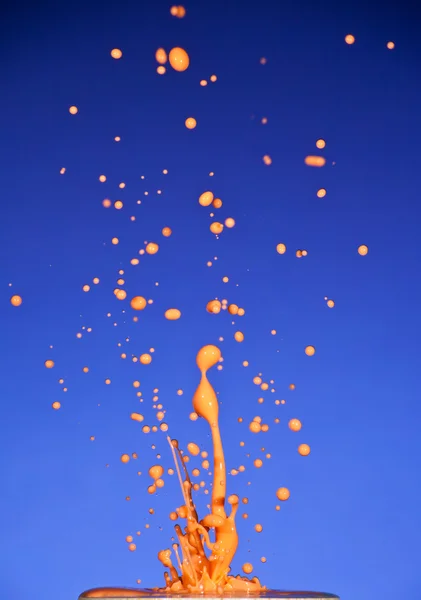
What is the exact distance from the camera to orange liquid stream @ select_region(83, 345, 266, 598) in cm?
320

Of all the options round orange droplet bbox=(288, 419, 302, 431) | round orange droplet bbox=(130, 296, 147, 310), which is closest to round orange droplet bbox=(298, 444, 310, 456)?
round orange droplet bbox=(288, 419, 302, 431)

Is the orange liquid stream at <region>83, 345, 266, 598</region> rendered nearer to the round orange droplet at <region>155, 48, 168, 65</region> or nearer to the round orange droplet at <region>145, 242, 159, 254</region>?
the round orange droplet at <region>145, 242, 159, 254</region>

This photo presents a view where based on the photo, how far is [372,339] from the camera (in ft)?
16.9

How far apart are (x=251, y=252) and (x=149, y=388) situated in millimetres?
955

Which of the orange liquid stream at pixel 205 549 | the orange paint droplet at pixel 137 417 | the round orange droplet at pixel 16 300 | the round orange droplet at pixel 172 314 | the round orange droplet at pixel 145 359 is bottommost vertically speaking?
the orange liquid stream at pixel 205 549

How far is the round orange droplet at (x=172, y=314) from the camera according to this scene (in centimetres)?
498

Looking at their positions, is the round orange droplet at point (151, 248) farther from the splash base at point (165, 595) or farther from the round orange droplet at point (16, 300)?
the splash base at point (165, 595)

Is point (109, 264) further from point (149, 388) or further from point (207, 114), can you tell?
point (207, 114)

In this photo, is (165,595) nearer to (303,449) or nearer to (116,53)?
(303,449)

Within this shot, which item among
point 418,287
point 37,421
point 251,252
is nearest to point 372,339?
point 418,287

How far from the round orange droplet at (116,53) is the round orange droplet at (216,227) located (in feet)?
3.58

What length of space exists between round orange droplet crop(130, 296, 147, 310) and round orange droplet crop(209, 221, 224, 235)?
55cm

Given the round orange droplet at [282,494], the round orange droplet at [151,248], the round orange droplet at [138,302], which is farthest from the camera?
the round orange droplet at [151,248]

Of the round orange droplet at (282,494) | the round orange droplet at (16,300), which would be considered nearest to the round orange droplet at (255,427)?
the round orange droplet at (282,494)
